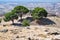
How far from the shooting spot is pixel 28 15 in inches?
3206

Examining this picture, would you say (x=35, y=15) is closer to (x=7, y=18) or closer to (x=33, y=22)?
(x=33, y=22)

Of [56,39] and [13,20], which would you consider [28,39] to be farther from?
[13,20]

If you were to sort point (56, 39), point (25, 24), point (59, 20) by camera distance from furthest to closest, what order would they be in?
point (59, 20)
point (25, 24)
point (56, 39)

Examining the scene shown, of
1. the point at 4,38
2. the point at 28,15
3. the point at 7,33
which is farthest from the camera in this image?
the point at 28,15

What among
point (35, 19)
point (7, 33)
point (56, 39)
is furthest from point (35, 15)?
point (56, 39)

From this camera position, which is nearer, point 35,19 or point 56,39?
point 56,39

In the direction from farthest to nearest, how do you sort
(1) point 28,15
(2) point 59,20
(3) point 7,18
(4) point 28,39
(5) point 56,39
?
1. (1) point 28,15
2. (2) point 59,20
3. (3) point 7,18
4. (4) point 28,39
5. (5) point 56,39

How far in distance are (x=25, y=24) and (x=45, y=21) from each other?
12255mm

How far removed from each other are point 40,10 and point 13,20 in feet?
30.5

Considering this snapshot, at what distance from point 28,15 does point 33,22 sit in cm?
1134

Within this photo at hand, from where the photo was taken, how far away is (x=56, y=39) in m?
33.5

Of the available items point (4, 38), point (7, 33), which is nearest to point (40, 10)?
point (7, 33)

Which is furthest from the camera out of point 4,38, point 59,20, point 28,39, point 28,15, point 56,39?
point 28,15

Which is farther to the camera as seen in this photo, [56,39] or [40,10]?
[40,10]
